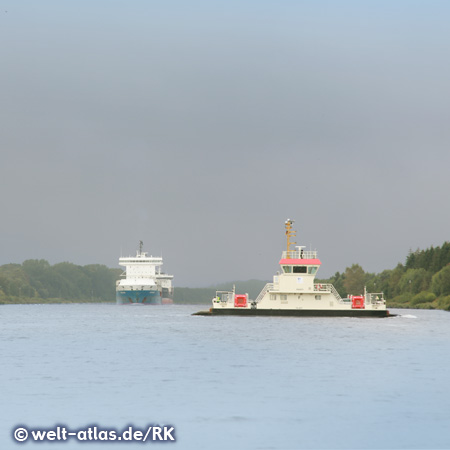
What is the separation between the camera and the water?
1083 inches

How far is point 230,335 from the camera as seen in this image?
76250 millimetres

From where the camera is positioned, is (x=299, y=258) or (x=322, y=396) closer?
(x=322, y=396)

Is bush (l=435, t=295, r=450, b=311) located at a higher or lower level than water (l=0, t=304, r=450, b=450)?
higher

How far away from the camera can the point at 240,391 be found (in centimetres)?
3716

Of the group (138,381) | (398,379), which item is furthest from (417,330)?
(138,381)

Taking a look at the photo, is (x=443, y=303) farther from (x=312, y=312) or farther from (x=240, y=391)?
(x=240, y=391)

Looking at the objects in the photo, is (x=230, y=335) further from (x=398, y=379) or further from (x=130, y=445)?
(x=130, y=445)

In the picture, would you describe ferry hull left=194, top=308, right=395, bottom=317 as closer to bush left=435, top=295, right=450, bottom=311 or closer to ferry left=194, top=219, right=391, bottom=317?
ferry left=194, top=219, right=391, bottom=317

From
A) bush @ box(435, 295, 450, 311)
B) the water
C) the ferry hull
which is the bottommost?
the water

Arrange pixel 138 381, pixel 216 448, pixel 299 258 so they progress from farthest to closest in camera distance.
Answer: pixel 299 258
pixel 138 381
pixel 216 448

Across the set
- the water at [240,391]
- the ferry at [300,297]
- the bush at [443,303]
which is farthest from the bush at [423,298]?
the water at [240,391]

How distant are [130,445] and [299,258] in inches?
2955

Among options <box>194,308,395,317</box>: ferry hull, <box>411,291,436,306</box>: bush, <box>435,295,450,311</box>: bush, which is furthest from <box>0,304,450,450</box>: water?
<box>411,291,436,306</box>: bush

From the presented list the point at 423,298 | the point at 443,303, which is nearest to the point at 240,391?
the point at 443,303
